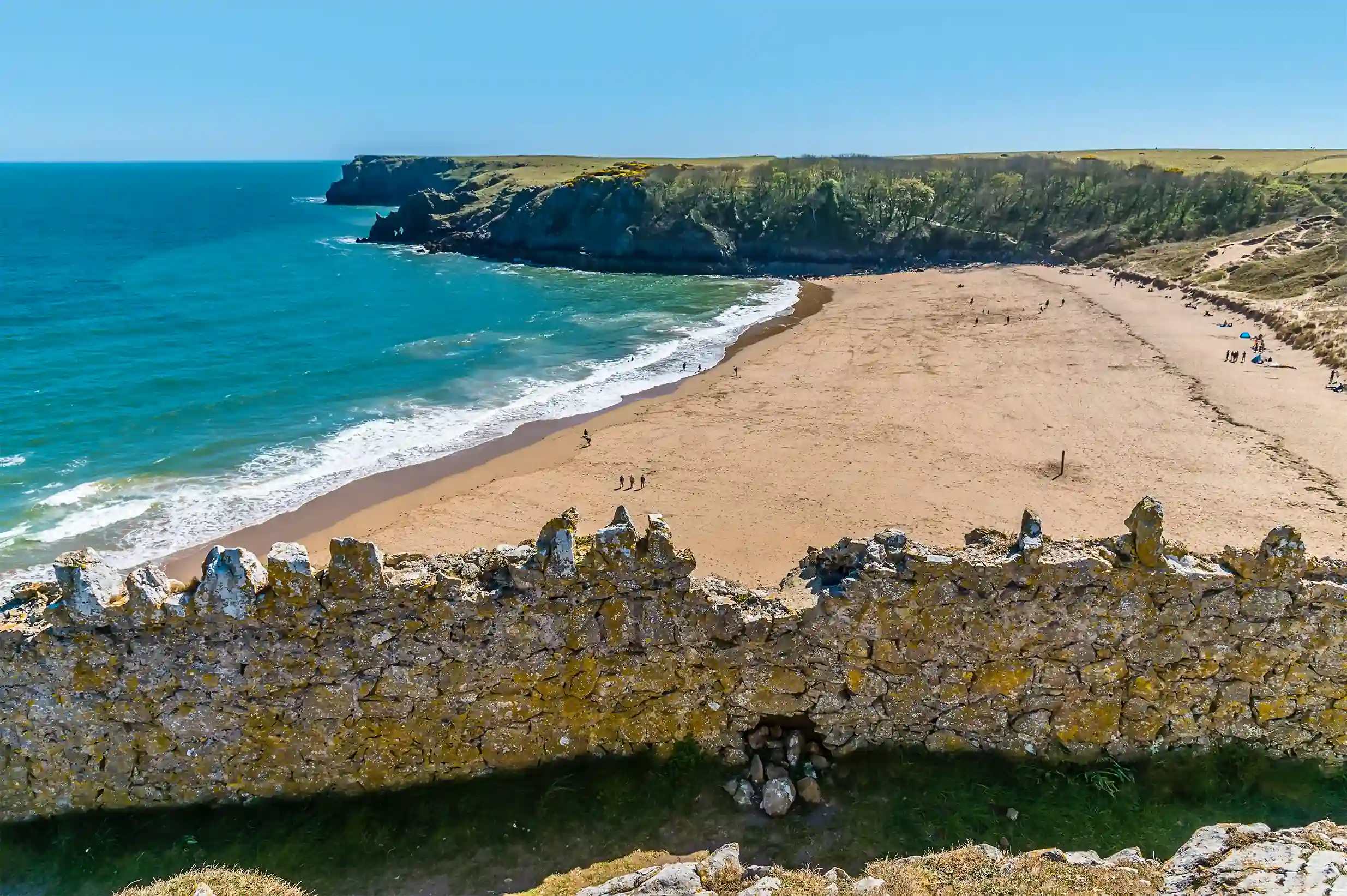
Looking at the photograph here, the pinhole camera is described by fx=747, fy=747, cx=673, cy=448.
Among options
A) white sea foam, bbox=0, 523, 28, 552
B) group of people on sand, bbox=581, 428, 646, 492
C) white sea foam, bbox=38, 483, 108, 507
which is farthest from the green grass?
white sea foam, bbox=38, 483, 108, 507

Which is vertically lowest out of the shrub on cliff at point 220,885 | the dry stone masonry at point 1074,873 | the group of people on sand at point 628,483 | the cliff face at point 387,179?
the group of people on sand at point 628,483

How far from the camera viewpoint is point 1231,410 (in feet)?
98.6

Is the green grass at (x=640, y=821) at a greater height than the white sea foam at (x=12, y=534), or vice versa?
the green grass at (x=640, y=821)

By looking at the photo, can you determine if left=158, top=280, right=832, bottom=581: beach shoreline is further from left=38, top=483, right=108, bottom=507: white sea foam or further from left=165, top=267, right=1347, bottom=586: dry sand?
left=38, top=483, right=108, bottom=507: white sea foam

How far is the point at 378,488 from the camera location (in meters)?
26.1

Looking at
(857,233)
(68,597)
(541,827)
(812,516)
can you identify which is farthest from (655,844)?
(857,233)

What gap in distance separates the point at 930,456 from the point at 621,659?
2131cm

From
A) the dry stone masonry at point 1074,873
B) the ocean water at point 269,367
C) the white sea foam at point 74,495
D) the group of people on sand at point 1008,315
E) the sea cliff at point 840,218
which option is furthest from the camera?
the sea cliff at point 840,218

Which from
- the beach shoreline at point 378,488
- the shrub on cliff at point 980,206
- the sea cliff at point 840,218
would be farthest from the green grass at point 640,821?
the shrub on cliff at point 980,206

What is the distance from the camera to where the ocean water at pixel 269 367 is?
2527 centimetres

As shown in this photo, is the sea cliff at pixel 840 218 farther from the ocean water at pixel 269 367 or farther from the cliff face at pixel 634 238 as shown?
the ocean water at pixel 269 367

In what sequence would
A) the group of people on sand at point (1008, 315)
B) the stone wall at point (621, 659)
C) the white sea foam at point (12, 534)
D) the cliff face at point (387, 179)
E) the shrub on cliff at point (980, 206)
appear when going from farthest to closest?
the cliff face at point (387, 179) → the shrub on cliff at point (980, 206) → the group of people on sand at point (1008, 315) → the white sea foam at point (12, 534) → the stone wall at point (621, 659)

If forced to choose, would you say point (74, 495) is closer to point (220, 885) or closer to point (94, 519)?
point (94, 519)

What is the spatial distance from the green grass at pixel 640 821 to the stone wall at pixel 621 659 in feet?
0.73
